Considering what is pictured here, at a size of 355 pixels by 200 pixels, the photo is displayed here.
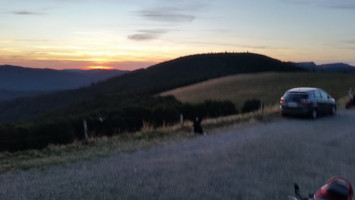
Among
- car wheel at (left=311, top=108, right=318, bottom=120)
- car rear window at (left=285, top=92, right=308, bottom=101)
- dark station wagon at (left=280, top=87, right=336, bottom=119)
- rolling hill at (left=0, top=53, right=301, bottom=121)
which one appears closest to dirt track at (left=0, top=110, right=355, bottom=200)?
dark station wagon at (left=280, top=87, right=336, bottom=119)

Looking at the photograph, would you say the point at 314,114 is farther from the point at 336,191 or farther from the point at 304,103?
the point at 336,191

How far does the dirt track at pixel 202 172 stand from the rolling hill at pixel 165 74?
9399cm

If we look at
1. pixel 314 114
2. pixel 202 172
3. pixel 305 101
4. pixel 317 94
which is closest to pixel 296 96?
pixel 305 101

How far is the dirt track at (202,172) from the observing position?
9984 mm

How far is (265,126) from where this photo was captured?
22531 millimetres

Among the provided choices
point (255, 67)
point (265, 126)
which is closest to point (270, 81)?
point (265, 126)

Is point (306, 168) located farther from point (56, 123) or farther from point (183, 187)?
point (56, 123)

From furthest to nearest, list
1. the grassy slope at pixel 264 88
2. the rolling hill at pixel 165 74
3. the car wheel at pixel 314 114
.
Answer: the rolling hill at pixel 165 74 < the grassy slope at pixel 264 88 < the car wheel at pixel 314 114

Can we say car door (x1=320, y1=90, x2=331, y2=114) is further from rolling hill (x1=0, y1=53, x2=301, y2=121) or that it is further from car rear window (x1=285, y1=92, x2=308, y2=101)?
rolling hill (x1=0, y1=53, x2=301, y2=121)

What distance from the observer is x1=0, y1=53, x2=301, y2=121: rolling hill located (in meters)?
117

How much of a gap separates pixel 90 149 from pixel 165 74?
4910 inches

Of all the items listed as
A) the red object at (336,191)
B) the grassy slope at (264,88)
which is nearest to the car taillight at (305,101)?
the red object at (336,191)

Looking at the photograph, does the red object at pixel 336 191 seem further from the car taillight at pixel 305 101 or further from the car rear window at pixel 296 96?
the car rear window at pixel 296 96

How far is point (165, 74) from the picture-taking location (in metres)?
141
